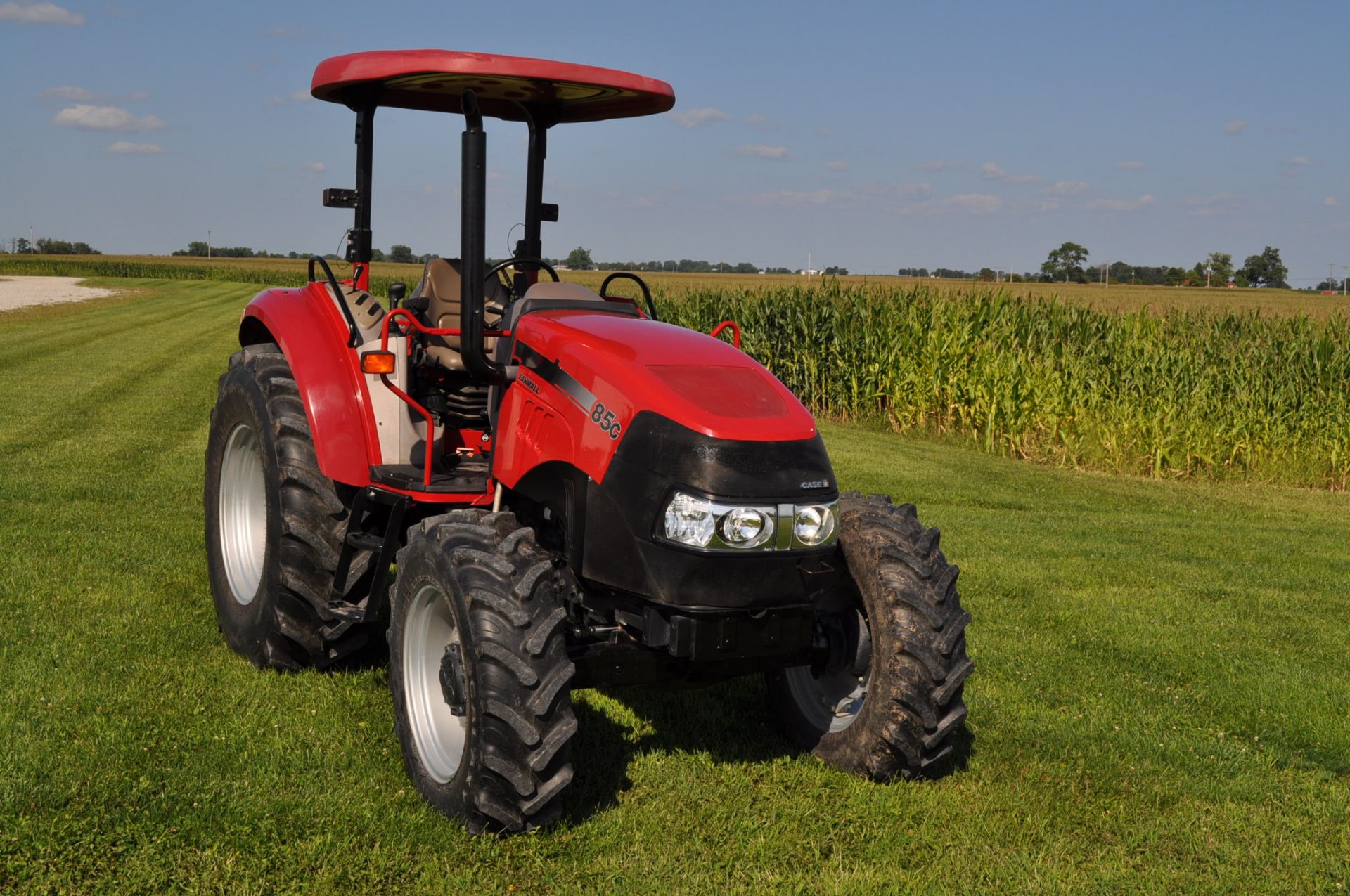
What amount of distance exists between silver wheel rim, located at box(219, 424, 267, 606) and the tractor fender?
69 centimetres

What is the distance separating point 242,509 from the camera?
18.8 ft

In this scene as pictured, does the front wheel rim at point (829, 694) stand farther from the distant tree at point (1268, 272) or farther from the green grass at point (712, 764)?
the distant tree at point (1268, 272)

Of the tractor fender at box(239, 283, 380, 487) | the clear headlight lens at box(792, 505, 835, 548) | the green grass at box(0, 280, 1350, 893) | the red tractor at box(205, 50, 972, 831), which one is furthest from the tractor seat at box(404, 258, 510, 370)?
the clear headlight lens at box(792, 505, 835, 548)

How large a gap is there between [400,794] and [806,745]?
4.77 ft

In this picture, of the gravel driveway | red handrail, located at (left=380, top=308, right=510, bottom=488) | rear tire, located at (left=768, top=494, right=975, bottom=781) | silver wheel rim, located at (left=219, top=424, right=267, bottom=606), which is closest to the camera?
rear tire, located at (left=768, top=494, right=975, bottom=781)

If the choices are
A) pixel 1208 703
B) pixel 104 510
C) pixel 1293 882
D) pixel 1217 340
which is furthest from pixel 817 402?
pixel 1293 882

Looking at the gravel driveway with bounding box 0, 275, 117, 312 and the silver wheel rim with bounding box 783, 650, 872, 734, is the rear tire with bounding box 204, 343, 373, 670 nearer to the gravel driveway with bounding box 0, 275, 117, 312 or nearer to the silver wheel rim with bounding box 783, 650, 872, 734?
the silver wheel rim with bounding box 783, 650, 872, 734

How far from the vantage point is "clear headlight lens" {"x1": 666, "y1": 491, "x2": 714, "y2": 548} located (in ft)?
11.6

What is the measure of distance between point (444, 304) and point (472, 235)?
1052 mm

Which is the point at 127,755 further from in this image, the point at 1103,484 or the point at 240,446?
the point at 1103,484

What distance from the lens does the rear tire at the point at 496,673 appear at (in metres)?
3.52

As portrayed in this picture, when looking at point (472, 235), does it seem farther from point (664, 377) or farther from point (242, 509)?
point (242, 509)

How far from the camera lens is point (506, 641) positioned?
354cm

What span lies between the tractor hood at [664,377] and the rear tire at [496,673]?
1.67 feet
